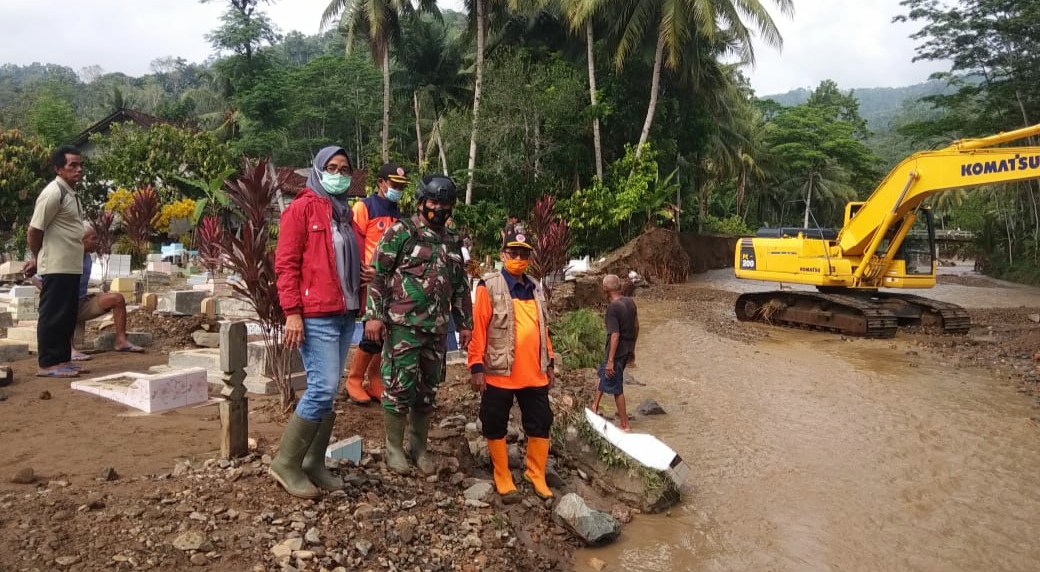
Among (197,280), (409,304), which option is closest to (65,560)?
(409,304)

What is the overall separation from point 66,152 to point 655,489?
521 centimetres

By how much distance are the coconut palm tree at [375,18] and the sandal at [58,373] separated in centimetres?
1999

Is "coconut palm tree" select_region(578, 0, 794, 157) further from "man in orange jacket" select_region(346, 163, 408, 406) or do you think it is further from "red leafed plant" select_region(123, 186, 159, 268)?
"man in orange jacket" select_region(346, 163, 408, 406)

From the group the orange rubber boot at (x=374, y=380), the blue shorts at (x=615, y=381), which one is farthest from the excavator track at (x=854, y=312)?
the orange rubber boot at (x=374, y=380)

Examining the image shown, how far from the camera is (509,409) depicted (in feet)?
14.0

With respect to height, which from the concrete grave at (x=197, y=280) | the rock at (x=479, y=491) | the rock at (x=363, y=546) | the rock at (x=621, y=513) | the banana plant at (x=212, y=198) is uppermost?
the banana plant at (x=212, y=198)

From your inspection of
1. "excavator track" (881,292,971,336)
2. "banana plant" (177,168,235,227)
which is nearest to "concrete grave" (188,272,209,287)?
"banana plant" (177,168,235,227)

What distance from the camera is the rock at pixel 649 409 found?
23.1ft

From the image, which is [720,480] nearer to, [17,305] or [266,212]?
[266,212]

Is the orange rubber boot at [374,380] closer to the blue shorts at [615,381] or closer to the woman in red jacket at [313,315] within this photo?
the woman in red jacket at [313,315]

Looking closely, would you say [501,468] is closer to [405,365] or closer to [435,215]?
[405,365]

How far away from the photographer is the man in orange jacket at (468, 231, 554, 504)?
411cm

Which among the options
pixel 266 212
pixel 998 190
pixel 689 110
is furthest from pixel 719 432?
pixel 998 190

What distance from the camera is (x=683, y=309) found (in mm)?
15945
